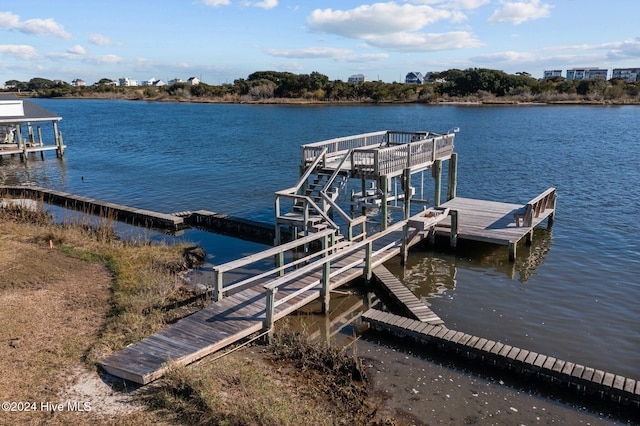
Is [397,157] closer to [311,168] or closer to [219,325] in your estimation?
[311,168]

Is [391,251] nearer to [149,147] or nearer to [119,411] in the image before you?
[119,411]

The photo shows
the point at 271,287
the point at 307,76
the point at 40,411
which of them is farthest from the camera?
the point at 307,76

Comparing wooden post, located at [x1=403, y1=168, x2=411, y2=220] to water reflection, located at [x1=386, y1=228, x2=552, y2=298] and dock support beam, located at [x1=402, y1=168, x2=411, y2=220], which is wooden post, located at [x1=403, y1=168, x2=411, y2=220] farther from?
water reflection, located at [x1=386, y1=228, x2=552, y2=298]

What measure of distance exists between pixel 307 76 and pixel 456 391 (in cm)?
11583

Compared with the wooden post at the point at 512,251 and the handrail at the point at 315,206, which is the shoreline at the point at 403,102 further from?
the handrail at the point at 315,206

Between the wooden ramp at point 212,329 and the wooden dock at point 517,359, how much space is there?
185 cm

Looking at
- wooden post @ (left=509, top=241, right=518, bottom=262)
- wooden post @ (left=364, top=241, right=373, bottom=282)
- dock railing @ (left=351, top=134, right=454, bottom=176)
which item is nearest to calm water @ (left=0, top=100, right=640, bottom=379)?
wooden post @ (left=509, top=241, right=518, bottom=262)

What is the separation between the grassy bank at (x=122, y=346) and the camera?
7.20 metres

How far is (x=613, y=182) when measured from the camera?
91.8 ft

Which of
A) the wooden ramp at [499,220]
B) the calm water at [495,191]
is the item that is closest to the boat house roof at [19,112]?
the calm water at [495,191]

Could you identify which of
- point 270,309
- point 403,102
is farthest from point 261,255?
point 403,102

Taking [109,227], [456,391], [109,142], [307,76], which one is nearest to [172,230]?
[109,227]

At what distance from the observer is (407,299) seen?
12.2 metres

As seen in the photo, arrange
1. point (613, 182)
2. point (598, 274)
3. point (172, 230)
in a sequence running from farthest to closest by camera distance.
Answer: point (613, 182), point (172, 230), point (598, 274)
